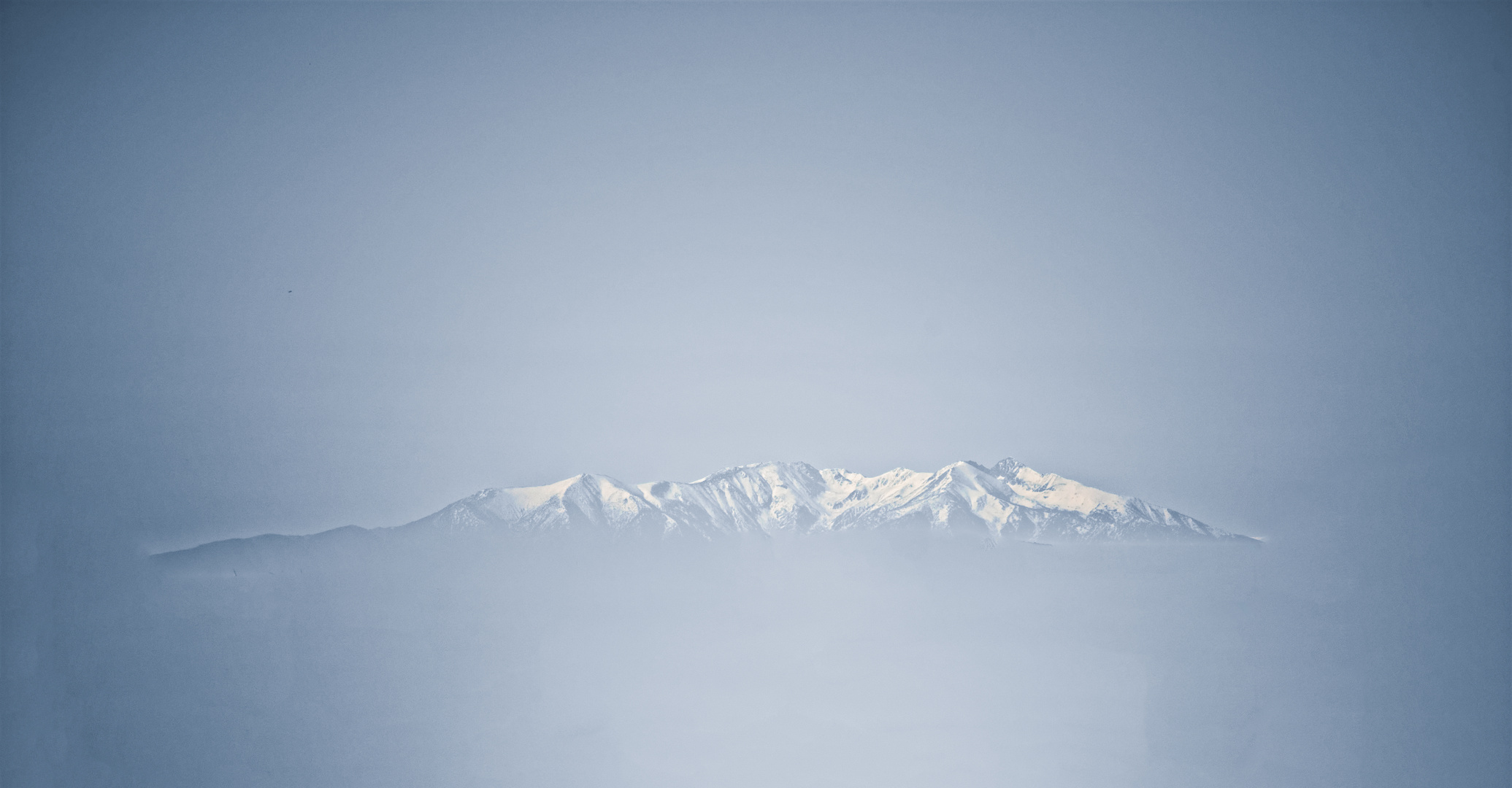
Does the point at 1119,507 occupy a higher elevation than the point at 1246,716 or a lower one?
higher

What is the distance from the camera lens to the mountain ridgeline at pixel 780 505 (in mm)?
12203

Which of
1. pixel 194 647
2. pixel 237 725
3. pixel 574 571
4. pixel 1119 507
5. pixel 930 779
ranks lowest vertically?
pixel 930 779

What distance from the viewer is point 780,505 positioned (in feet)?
40.3

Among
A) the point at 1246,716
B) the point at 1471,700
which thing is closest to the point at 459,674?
Answer: the point at 1246,716

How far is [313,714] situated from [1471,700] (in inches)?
567

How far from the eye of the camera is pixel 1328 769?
40.3 ft

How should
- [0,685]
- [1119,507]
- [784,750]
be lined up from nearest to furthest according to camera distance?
[0,685] < [1119,507] < [784,750]

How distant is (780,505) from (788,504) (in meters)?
0.11

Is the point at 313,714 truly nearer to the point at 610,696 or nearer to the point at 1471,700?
the point at 610,696

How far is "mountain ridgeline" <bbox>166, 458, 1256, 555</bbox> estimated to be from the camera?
40.0 ft

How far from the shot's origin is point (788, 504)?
40.4 feet

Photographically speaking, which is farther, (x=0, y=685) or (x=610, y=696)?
(x=610, y=696)

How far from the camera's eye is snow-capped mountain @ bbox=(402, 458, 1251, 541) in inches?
481

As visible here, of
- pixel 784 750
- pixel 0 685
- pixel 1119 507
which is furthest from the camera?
pixel 784 750
